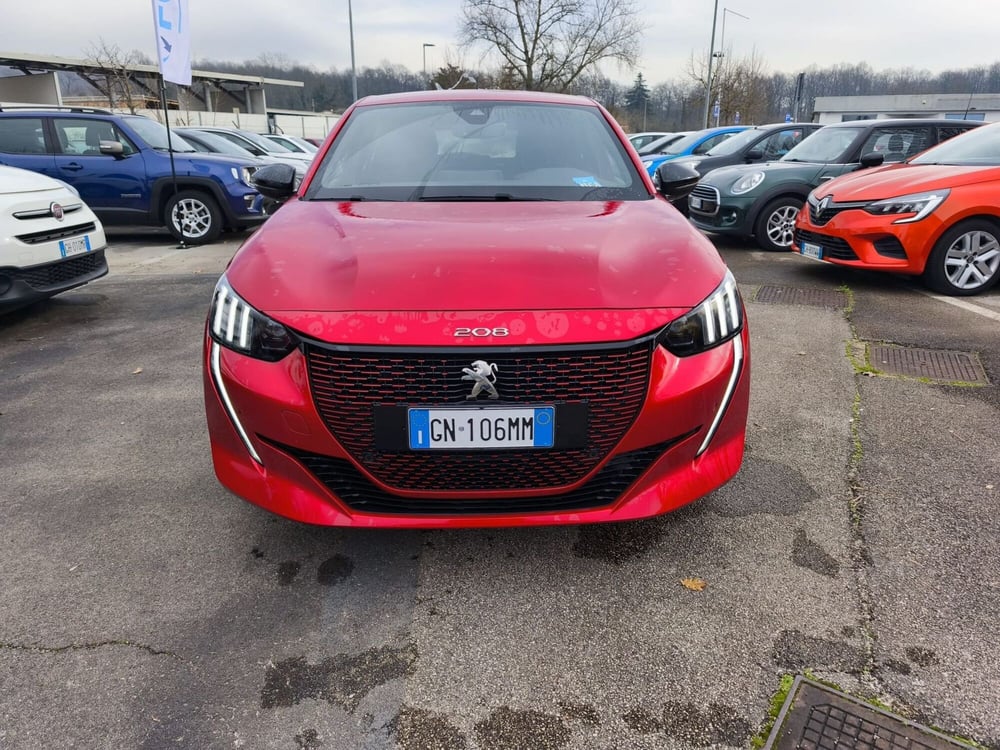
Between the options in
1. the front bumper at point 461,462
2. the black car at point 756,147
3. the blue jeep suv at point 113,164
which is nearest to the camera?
the front bumper at point 461,462

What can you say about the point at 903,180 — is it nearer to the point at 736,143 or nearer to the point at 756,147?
the point at 756,147

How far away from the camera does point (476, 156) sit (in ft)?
10.3

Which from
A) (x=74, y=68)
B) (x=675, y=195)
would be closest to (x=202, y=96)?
(x=74, y=68)

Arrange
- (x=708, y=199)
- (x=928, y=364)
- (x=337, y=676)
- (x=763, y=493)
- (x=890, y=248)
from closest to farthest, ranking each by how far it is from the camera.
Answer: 1. (x=337, y=676)
2. (x=763, y=493)
3. (x=928, y=364)
4. (x=890, y=248)
5. (x=708, y=199)

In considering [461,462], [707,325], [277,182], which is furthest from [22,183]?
[707,325]

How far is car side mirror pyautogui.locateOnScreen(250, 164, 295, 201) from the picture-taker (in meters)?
3.28

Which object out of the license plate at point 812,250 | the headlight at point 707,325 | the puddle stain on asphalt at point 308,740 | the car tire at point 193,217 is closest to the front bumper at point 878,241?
the license plate at point 812,250

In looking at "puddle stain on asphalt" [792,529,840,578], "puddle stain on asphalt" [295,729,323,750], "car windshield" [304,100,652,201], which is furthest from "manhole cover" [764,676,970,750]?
"car windshield" [304,100,652,201]

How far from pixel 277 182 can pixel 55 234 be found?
9.67 ft

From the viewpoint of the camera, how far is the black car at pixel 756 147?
32.7 ft

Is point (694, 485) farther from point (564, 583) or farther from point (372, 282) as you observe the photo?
point (372, 282)

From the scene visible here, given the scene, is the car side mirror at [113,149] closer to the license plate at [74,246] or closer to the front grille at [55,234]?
the front grille at [55,234]

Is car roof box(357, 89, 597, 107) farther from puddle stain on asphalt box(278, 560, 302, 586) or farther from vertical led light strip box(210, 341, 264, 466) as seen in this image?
puddle stain on asphalt box(278, 560, 302, 586)

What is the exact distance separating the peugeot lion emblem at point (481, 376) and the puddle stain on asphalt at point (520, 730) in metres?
0.80
